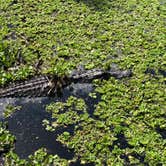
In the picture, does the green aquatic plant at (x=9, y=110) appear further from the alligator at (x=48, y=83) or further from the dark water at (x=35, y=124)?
the alligator at (x=48, y=83)

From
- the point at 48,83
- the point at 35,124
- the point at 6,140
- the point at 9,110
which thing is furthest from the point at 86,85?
the point at 6,140

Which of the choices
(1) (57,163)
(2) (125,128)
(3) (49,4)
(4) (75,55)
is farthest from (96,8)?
(1) (57,163)

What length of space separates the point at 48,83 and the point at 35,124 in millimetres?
1557

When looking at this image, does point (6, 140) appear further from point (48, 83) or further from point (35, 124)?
point (48, 83)

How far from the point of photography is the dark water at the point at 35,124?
32.9 feet

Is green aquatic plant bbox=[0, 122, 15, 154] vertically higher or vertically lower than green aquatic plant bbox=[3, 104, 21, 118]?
lower

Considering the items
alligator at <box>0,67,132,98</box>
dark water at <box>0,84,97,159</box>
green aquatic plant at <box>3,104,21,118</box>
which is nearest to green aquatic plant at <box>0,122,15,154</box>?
dark water at <box>0,84,97,159</box>

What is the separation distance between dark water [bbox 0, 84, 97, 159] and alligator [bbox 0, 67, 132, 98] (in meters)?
0.18

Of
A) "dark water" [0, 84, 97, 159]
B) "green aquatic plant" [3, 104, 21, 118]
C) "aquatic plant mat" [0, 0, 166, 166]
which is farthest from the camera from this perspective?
"green aquatic plant" [3, 104, 21, 118]

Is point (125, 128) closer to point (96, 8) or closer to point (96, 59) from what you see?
point (96, 59)

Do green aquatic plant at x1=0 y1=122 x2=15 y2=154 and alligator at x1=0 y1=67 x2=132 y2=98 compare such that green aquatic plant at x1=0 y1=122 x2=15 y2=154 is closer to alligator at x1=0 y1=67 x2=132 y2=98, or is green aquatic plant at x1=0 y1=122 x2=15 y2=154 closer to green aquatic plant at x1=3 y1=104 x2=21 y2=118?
green aquatic plant at x1=3 y1=104 x2=21 y2=118

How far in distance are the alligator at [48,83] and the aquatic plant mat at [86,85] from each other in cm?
20

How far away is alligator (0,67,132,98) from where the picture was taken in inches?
460

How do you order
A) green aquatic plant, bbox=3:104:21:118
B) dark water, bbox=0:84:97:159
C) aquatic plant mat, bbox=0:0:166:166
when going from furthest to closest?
green aquatic plant, bbox=3:104:21:118 → dark water, bbox=0:84:97:159 → aquatic plant mat, bbox=0:0:166:166
